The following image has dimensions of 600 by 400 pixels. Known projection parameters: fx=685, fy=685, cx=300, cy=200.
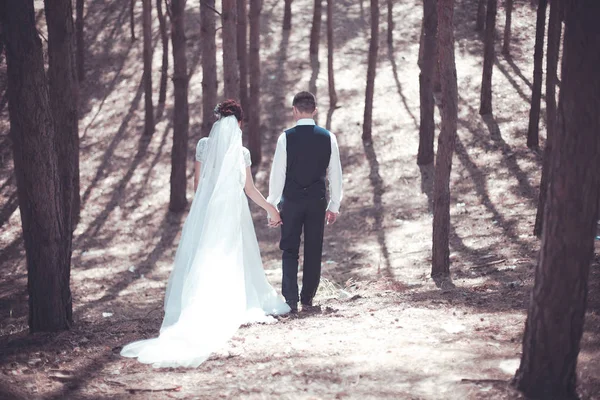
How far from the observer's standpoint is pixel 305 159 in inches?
303

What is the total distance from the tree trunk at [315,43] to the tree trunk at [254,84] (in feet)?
13.9

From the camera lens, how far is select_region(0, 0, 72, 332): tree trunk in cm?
660

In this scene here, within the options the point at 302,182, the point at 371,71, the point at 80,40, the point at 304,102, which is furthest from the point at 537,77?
the point at 80,40

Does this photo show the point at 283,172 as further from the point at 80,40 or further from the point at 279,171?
the point at 80,40

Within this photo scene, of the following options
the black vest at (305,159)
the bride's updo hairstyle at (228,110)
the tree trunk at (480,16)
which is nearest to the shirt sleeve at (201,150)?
the bride's updo hairstyle at (228,110)

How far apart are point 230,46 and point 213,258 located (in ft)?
28.0

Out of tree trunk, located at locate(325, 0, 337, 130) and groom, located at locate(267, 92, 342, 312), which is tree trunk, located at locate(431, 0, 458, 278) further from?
tree trunk, located at locate(325, 0, 337, 130)

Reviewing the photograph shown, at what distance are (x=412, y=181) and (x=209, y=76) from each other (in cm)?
541

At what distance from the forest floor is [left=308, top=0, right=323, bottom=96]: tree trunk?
0.27 metres

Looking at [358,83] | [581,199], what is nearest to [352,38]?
[358,83]

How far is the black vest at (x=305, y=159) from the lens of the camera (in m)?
7.68

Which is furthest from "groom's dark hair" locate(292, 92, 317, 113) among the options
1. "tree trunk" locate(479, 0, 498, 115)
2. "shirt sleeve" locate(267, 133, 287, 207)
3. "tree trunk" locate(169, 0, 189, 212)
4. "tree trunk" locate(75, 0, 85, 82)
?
"tree trunk" locate(75, 0, 85, 82)

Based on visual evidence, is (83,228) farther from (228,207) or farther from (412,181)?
(228,207)

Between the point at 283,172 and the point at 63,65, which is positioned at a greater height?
the point at 63,65
